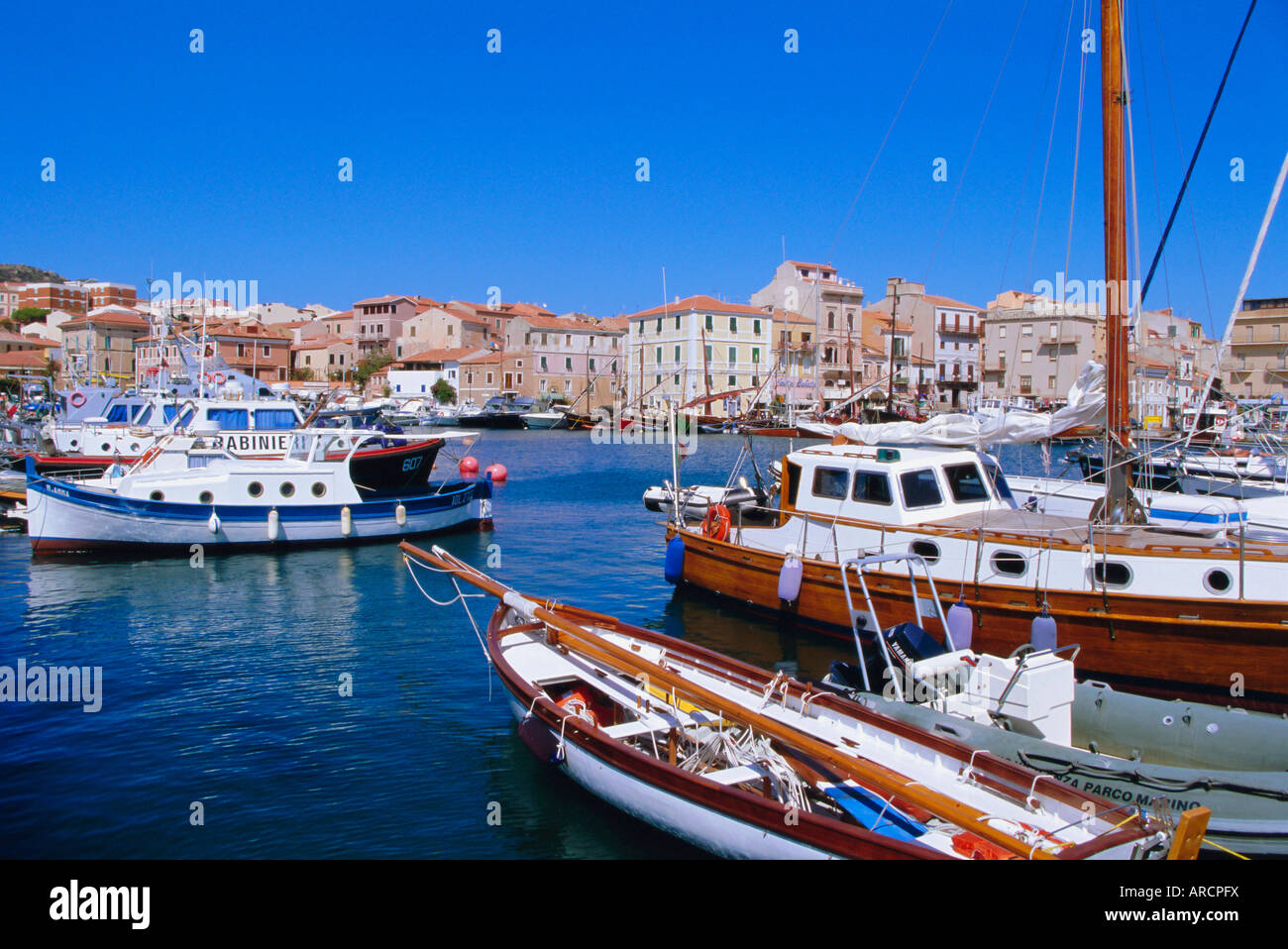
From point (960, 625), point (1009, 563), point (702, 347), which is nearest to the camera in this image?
point (960, 625)

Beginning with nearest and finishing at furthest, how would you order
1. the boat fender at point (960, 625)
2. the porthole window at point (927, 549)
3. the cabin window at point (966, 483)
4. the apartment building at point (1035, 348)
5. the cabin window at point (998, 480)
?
the boat fender at point (960, 625) < the porthole window at point (927, 549) < the cabin window at point (966, 483) < the cabin window at point (998, 480) < the apartment building at point (1035, 348)

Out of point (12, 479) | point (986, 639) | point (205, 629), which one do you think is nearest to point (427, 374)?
point (12, 479)

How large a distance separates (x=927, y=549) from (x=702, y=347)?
7089 cm

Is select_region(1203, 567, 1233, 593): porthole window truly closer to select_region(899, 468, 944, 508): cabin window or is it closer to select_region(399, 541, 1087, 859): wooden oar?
select_region(899, 468, 944, 508): cabin window

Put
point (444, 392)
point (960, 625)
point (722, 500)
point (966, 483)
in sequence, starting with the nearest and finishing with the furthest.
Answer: point (960, 625) < point (966, 483) < point (722, 500) < point (444, 392)

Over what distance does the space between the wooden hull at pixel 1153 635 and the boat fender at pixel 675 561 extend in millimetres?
4516

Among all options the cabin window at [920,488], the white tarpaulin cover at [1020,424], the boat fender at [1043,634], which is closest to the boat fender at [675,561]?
the white tarpaulin cover at [1020,424]

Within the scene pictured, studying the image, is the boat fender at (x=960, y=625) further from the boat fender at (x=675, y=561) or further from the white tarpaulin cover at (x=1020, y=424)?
the boat fender at (x=675, y=561)

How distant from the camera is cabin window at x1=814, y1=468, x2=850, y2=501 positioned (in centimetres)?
1591

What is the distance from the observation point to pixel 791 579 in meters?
15.2

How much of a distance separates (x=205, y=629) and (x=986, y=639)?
1394 cm

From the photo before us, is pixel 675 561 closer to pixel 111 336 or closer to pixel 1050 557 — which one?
pixel 1050 557

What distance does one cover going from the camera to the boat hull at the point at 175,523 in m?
22.4

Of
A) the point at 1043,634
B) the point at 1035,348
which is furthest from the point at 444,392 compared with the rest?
the point at 1043,634
